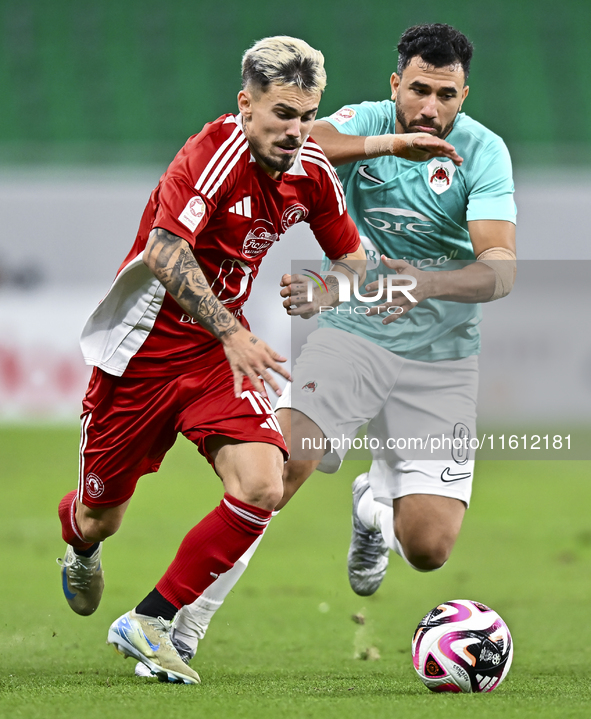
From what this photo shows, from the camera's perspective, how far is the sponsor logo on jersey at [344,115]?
201 inches

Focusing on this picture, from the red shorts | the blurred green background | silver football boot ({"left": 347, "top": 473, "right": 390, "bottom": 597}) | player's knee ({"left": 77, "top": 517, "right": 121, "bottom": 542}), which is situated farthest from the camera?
the blurred green background

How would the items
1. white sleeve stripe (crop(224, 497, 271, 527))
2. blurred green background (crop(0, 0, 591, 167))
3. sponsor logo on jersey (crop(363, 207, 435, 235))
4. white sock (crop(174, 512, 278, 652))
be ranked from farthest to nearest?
blurred green background (crop(0, 0, 591, 167)), sponsor logo on jersey (crop(363, 207, 435, 235)), white sock (crop(174, 512, 278, 652)), white sleeve stripe (crop(224, 497, 271, 527))

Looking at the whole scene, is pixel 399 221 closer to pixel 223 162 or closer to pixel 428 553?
pixel 223 162

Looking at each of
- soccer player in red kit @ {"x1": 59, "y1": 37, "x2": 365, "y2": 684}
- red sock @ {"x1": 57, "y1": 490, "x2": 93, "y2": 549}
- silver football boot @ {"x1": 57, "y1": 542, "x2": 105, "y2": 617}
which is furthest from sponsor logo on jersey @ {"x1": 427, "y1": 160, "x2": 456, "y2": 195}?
silver football boot @ {"x1": 57, "y1": 542, "x2": 105, "y2": 617}

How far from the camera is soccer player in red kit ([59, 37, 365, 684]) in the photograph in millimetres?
3748

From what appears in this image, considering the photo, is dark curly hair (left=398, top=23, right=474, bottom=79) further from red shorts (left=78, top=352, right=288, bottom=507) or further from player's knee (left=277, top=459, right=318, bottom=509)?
player's knee (left=277, top=459, right=318, bottom=509)

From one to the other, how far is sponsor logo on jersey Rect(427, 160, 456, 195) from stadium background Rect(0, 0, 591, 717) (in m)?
1.31

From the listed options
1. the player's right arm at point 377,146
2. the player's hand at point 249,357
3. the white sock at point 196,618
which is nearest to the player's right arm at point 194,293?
the player's hand at point 249,357

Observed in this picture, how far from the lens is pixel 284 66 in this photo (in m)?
3.83

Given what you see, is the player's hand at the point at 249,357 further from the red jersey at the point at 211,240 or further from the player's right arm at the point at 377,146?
the player's right arm at the point at 377,146

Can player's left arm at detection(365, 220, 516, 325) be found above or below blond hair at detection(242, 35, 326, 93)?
below

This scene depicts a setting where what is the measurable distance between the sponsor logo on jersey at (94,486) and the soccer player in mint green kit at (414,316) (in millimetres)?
871

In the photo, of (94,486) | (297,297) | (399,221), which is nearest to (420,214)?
(399,221)

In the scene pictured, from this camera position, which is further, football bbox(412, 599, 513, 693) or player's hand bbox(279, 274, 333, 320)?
player's hand bbox(279, 274, 333, 320)
